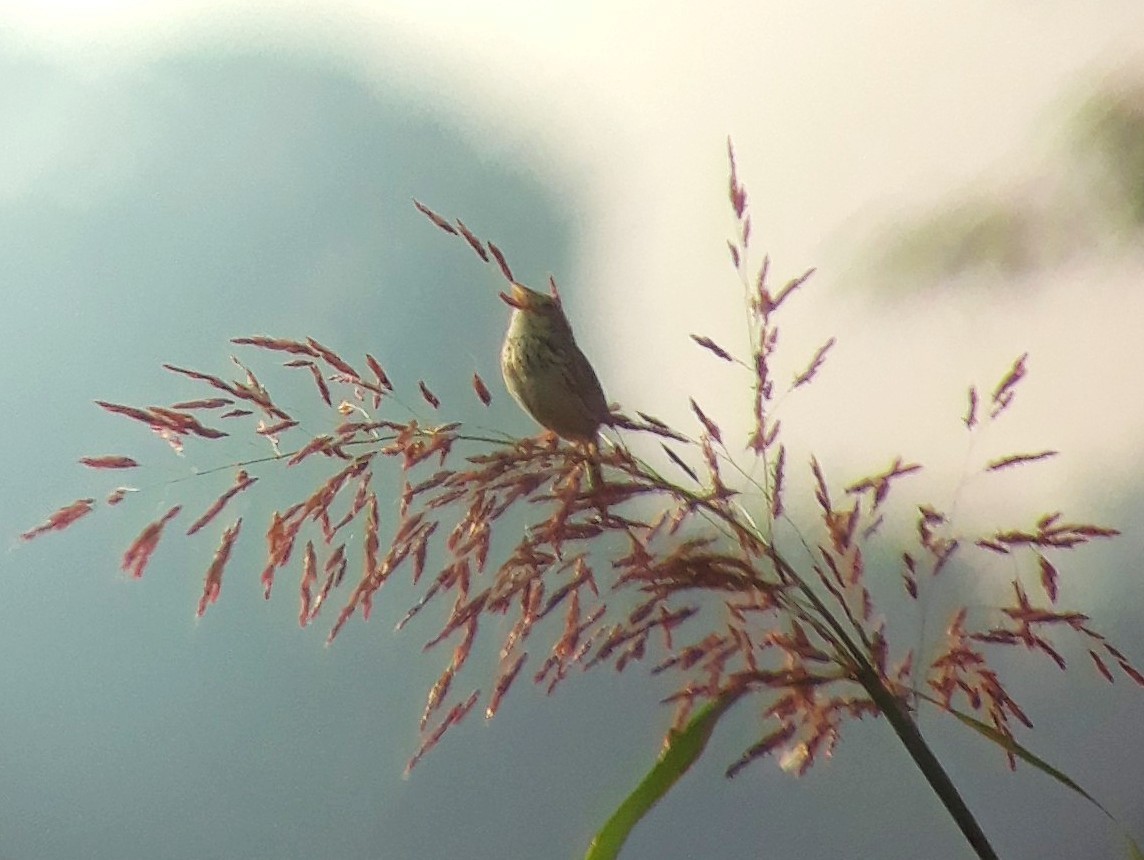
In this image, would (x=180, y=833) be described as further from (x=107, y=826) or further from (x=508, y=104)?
(x=508, y=104)

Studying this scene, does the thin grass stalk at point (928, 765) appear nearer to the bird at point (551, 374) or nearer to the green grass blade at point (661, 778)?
the green grass blade at point (661, 778)

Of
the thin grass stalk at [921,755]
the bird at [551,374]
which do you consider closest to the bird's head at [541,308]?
the bird at [551,374]

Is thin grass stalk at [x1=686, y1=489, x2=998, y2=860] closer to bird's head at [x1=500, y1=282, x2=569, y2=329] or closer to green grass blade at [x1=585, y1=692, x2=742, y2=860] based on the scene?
green grass blade at [x1=585, y1=692, x2=742, y2=860]

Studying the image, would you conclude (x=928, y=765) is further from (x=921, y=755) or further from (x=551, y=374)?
(x=551, y=374)

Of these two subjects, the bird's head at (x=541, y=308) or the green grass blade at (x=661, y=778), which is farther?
the bird's head at (x=541, y=308)

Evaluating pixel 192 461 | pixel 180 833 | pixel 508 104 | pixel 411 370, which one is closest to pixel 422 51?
pixel 508 104
